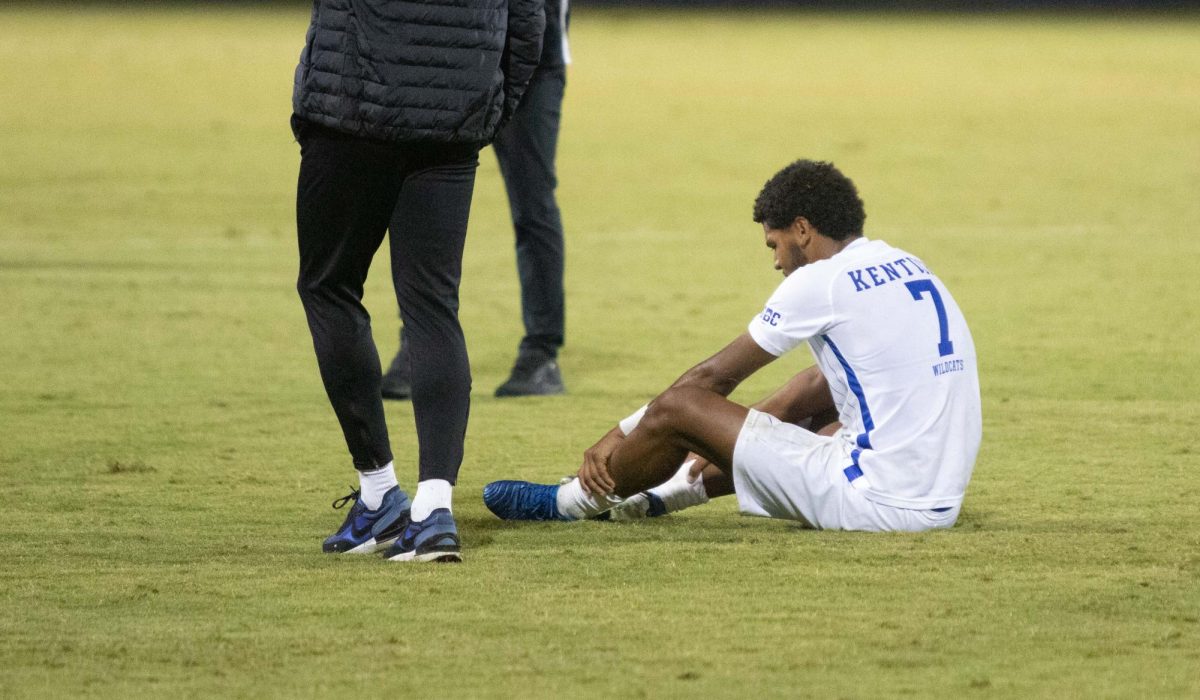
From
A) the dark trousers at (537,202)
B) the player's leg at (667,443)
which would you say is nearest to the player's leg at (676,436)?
the player's leg at (667,443)

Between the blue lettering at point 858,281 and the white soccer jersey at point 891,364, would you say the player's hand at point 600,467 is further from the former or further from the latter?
the blue lettering at point 858,281

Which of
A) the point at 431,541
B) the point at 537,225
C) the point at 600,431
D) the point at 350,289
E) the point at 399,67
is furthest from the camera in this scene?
the point at 537,225

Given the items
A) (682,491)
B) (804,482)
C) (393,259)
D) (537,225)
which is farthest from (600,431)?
(393,259)

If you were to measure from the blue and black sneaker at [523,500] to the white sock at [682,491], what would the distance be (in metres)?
0.27

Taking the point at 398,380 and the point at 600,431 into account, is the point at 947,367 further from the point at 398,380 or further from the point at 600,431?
the point at 398,380

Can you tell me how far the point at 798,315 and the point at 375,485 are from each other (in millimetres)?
1142

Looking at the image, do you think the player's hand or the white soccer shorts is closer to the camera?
the white soccer shorts

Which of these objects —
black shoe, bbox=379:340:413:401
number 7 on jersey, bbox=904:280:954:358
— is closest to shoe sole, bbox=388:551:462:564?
number 7 on jersey, bbox=904:280:954:358

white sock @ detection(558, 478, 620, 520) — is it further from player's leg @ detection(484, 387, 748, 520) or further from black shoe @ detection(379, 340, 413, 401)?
black shoe @ detection(379, 340, 413, 401)

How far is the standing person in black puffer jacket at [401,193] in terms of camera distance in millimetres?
4266

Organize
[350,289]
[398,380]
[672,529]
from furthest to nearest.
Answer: [398,380] → [672,529] → [350,289]

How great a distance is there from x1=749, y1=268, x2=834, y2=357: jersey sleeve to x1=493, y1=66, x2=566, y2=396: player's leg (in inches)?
102

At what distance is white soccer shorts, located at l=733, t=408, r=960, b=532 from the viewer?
4578mm

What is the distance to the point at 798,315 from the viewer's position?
14.9ft
